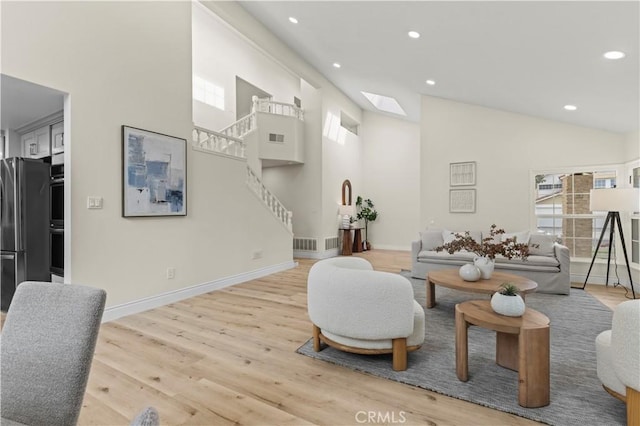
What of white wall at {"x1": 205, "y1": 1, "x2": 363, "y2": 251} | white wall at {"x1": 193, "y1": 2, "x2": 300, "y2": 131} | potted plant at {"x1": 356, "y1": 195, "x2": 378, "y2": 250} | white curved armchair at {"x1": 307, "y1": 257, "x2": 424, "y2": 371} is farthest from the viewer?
potted plant at {"x1": 356, "y1": 195, "x2": 378, "y2": 250}

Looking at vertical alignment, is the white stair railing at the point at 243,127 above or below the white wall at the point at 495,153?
above

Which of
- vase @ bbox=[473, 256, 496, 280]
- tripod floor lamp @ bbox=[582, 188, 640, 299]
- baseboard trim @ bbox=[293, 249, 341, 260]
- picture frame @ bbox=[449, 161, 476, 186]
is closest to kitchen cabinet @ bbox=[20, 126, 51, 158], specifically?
vase @ bbox=[473, 256, 496, 280]

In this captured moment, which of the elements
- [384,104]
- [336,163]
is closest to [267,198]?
[336,163]

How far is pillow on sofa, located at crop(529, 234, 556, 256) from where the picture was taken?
15.6 ft

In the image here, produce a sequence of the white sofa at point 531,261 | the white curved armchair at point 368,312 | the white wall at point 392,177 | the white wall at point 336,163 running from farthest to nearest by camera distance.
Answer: the white wall at point 392,177 < the white wall at point 336,163 < the white sofa at point 531,261 < the white curved armchair at point 368,312

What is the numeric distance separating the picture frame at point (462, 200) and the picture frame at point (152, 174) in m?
4.92

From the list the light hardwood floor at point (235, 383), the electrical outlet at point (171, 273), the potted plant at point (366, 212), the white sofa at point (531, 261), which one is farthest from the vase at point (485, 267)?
the potted plant at point (366, 212)

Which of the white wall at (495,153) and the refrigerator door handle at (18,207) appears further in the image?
the white wall at (495,153)

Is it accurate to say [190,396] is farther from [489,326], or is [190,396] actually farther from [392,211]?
[392,211]

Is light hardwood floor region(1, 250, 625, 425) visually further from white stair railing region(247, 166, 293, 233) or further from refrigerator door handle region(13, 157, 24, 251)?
white stair railing region(247, 166, 293, 233)

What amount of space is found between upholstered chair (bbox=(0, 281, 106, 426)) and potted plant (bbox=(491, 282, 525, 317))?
2.26 meters

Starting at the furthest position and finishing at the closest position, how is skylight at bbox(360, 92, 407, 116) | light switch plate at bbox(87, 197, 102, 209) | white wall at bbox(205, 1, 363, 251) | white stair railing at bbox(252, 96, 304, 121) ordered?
skylight at bbox(360, 92, 407, 116), white wall at bbox(205, 1, 363, 251), white stair railing at bbox(252, 96, 304, 121), light switch plate at bbox(87, 197, 102, 209)

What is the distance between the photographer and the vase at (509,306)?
2092 millimetres

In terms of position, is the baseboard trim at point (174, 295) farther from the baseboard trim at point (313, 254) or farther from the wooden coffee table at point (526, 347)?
the wooden coffee table at point (526, 347)
